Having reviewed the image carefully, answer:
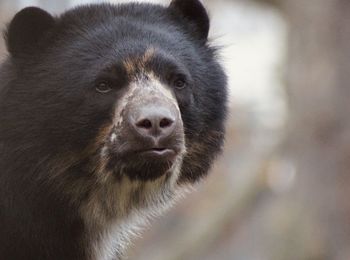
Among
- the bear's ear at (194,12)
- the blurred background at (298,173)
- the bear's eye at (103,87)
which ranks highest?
the bear's ear at (194,12)

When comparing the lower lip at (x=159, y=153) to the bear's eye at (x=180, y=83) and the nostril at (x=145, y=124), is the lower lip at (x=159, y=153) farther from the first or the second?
the bear's eye at (x=180, y=83)

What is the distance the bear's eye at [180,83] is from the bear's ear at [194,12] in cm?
67

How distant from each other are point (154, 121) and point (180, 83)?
0.58 meters

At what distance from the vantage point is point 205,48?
7.66m

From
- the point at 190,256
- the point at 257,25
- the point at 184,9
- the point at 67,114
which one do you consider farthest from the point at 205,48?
the point at 257,25

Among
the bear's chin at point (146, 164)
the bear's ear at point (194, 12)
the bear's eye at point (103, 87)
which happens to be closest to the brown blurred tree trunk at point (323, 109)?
the bear's ear at point (194, 12)

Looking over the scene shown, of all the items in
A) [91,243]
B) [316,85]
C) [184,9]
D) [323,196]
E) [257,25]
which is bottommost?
[257,25]

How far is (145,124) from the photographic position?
21.7 ft

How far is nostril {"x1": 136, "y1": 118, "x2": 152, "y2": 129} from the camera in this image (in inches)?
260

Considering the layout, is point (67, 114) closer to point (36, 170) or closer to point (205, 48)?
point (36, 170)

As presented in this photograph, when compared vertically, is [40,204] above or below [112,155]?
below

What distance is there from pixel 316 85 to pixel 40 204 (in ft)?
20.1

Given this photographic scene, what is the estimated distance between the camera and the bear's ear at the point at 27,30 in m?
7.11

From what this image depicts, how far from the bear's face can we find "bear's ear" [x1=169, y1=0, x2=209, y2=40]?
0.78 feet
